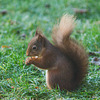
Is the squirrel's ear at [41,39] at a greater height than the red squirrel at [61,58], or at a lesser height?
greater

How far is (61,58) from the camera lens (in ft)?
8.26

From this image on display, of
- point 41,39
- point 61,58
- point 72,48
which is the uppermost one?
point 41,39

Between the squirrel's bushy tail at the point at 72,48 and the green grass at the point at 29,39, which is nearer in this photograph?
the squirrel's bushy tail at the point at 72,48

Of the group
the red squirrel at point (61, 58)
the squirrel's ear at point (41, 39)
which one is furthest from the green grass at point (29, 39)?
the squirrel's ear at point (41, 39)

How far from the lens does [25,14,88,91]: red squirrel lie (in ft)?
8.20

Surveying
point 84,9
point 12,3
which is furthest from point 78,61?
point 12,3

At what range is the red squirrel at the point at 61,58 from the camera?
98.4 inches

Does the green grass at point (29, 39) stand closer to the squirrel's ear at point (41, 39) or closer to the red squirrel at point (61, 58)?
the red squirrel at point (61, 58)

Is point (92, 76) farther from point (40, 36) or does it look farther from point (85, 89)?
point (40, 36)

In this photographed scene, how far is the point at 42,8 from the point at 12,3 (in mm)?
792

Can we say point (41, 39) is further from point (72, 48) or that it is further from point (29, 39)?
point (29, 39)

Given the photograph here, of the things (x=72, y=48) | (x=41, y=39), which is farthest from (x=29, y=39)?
(x=72, y=48)

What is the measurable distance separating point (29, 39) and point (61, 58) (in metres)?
1.66

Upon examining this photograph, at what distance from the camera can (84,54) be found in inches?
100
